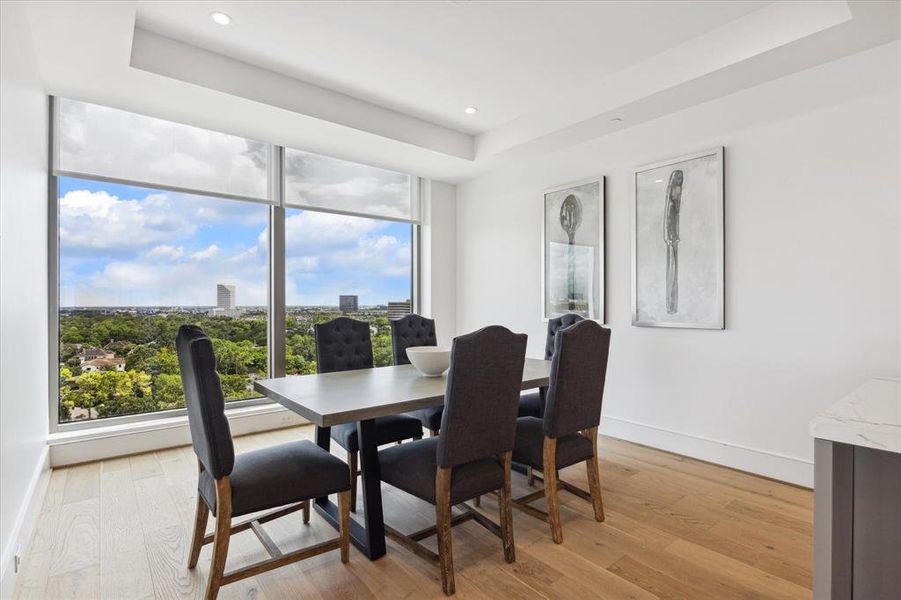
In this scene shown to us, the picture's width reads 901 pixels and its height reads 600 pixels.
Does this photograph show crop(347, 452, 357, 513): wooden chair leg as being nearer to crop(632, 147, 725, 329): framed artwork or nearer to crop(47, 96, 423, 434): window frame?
crop(47, 96, 423, 434): window frame

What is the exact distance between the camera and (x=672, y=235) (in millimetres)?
3561

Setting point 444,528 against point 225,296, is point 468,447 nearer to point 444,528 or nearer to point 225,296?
point 444,528

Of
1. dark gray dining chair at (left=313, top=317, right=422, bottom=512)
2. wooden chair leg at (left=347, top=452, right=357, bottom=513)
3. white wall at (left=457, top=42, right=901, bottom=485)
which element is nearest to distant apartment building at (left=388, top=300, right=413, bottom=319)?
dark gray dining chair at (left=313, top=317, right=422, bottom=512)

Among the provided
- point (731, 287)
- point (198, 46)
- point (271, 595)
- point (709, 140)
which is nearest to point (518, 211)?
point (709, 140)

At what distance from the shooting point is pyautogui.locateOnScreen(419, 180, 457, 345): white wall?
5.51m

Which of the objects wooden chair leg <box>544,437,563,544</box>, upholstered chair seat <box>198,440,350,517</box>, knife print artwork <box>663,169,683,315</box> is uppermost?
knife print artwork <box>663,169,683,315</box>

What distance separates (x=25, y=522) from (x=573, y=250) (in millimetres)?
4121

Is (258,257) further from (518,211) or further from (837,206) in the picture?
(837,206)

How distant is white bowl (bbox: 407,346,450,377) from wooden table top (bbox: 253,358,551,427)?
6 centimetres

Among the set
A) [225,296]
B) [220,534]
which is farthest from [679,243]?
[225,296]

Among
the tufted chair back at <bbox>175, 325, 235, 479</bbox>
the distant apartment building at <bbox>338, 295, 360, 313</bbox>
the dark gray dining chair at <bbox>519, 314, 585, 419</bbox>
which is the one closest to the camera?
the tufted chair back at <bbox>175, 325, 235, 479</bbox>

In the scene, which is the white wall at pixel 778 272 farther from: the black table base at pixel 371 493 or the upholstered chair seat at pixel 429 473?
the black table base at pixel 371 493

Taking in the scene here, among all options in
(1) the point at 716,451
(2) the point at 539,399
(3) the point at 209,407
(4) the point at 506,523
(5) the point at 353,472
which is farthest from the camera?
(1) the point at 716,451

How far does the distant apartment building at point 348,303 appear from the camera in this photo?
4961 millimetres
